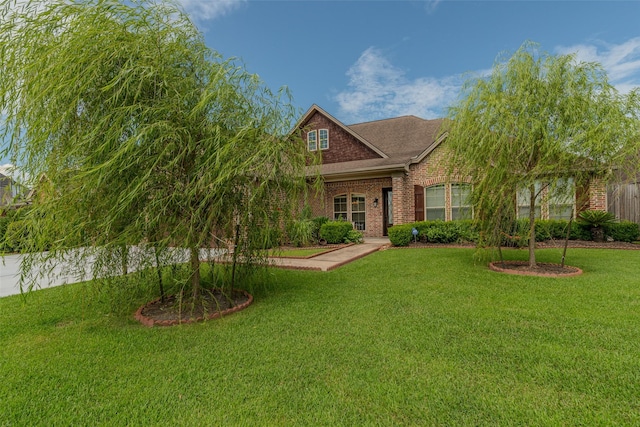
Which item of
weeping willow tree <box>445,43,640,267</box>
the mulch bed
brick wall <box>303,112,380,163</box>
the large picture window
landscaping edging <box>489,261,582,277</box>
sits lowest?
landscaping edging <box>489,261,582,277</box>

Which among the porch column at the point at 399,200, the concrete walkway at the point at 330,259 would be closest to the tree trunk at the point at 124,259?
the concrete walkway at the point at 330,259

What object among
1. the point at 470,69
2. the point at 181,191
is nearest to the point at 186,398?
the point at 181,191

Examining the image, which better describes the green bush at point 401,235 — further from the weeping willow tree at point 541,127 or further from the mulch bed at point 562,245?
the weeping willow tree at point 541,127

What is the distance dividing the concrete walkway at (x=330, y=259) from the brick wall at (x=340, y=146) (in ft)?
15.9

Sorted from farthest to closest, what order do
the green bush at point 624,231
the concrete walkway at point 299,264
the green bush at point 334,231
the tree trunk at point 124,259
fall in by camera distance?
the green bush at point 334,231 → the green bush at point 624,231 → the concrete walkway at point 299,264 → the tree trunk at point 124,259

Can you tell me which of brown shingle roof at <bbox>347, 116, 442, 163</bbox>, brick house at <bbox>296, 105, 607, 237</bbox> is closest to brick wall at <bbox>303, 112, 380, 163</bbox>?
brick house at <bbox>296, 105, 607, 237</bbox>

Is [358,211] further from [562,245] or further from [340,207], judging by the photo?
[562,245]

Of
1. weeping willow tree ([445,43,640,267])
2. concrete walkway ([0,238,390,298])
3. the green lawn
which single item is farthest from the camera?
concrete walkway ([0,238,390,298])

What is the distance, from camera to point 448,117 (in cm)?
685

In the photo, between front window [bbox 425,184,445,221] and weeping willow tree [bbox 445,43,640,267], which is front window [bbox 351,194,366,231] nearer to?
front window [bbox 425,184,445,221]

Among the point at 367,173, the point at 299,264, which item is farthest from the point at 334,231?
the point at 299,264

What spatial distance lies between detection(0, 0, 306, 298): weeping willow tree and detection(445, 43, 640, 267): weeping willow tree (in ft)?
14.2

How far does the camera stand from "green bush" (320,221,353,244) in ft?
37.0

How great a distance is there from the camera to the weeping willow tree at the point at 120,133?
3330mm
